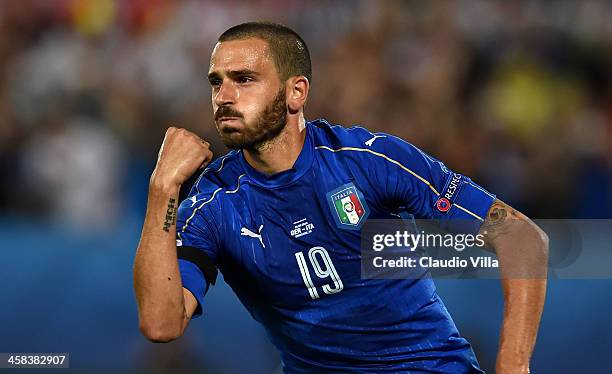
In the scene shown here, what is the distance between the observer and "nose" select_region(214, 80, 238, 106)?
161 inches

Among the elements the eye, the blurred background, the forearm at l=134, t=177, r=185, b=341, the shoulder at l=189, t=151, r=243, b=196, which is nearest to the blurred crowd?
the blurred background

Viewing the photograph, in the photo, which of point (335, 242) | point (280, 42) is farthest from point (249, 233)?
point (280, 42)

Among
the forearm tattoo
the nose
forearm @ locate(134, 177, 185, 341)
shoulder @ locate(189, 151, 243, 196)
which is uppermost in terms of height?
the nose

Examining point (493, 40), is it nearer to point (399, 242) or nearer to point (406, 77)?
point (406, 77)

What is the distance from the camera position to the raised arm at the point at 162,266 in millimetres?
3816

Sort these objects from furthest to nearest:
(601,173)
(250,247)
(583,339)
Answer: (601,173)
(583,339)
(250,247)

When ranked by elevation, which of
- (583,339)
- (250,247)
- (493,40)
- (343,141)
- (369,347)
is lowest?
(583,339)

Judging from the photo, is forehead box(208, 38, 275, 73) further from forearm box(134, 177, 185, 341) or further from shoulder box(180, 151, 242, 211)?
forearm box(134, 177, 185, 341)

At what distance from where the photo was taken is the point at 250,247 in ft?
13.9

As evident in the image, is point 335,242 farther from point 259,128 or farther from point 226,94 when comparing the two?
point 226,94

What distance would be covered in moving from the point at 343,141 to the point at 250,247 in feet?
2.17

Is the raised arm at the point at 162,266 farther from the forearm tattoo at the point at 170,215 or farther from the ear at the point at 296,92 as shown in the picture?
the ear at the point at 296,92

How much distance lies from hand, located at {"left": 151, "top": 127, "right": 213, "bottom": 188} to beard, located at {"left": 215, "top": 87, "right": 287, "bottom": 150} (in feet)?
0.42

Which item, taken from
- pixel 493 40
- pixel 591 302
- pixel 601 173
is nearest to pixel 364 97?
pixel 493 40
